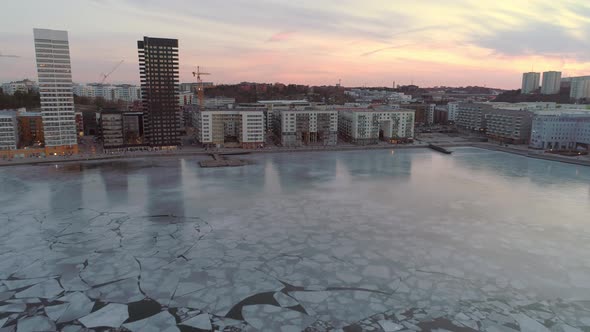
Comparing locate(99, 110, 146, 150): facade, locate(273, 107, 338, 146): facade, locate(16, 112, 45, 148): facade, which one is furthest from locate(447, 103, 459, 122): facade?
locate(16, 112, 45, 148): facade

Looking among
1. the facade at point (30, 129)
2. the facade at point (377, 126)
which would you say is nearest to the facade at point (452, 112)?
the facade at point (377, 126)

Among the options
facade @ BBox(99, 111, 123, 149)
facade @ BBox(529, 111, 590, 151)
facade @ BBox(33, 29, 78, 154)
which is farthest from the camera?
facade @ BBox(529, 111, 590, 151)

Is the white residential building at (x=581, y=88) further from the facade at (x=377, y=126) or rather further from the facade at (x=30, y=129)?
the facade at (x=30, y=129)

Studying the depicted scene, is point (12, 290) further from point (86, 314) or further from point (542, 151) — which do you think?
point (542, 151)

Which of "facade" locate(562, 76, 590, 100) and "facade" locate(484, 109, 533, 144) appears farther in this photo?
"facade" locate(562, 76, 590, 100)

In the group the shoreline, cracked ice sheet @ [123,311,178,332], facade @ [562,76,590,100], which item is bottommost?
cracked ice sheet @ [123,311,178,332]

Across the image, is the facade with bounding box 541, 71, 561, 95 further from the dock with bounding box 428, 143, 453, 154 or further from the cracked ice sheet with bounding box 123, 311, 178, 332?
the cracked ice sheet with bounding box 123, 311, 178, 332

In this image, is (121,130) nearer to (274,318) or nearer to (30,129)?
(30,129)

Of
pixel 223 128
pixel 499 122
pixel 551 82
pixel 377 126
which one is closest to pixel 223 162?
pixel 223 128
